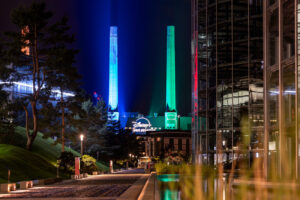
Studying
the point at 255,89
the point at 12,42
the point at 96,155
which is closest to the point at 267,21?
the point at 255,89

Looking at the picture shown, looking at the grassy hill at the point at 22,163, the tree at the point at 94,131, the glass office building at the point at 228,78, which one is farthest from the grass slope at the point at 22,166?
the tree at the point at 94,131

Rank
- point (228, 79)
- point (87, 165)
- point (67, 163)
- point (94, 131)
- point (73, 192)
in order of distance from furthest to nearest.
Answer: point (94, 131), point (228, 79), point (87, 165), point (67, 163), point (73, 192)

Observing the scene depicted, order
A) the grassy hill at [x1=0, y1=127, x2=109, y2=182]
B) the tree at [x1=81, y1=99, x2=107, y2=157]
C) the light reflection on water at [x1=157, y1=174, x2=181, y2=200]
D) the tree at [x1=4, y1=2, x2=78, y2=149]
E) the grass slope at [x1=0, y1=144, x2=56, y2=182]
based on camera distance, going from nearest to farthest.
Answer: the light reflection on water at [x1=157, y1=174, x2=181, y2=200] → the grass slope at [x1=0, y1=144, x2=56, y2=182] → the grassy hill at [x1=0, y1=127, x2=109, y2=182] → the tree at [x1=4, y1=2, x2=78, y2=149] → the tree at [x1=81, y1=99, x2=107, y2=157]

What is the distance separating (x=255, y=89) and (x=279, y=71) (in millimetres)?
28737

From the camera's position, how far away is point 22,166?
4734 centimetres

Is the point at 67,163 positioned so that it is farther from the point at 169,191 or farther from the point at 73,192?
the point at 169,191

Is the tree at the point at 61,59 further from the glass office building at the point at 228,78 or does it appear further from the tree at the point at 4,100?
the glass office building at the point at 228,78

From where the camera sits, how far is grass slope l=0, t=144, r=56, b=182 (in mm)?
43138

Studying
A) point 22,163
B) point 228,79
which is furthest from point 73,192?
point 228,79

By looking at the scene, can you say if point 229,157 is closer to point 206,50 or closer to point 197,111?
point 197,111

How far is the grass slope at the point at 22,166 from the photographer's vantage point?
43.1m

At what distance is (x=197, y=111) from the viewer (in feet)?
241

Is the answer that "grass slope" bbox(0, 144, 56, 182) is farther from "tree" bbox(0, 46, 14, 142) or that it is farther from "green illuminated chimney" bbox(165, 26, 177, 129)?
"green illuminated chimney" bbox(165, 26, 177, 129)

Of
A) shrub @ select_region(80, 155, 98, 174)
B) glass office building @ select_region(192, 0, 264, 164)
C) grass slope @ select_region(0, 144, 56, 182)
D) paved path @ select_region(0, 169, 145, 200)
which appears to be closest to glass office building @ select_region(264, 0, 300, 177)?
paved path @ select_region(0, 169, 145, 200)
